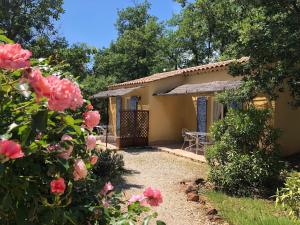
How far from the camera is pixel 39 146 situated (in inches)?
83.0

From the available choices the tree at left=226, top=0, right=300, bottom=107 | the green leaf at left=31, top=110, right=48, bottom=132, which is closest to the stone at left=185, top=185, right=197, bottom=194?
the tree at left=226, top=0, right=300, bottom=107

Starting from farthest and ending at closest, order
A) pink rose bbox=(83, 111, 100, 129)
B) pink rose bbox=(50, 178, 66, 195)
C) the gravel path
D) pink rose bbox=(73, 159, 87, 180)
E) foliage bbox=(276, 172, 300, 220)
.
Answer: the gravel path < foliage bbox=(276, 172, 300, 220) < pink rose bbox=(83, 111, 100, 129) < pink rose bbox=(73, 159, 87, 180) < pink rose bbox=(50, 178, 66, 195)

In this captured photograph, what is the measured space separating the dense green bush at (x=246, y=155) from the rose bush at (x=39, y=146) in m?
7.44

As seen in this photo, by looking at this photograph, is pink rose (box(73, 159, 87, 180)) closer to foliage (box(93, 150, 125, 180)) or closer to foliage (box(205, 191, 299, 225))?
foliage (box(205, 191, 299, 225))

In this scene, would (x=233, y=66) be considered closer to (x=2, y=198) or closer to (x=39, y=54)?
(x=39, y=54)

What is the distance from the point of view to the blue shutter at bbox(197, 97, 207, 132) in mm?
17609

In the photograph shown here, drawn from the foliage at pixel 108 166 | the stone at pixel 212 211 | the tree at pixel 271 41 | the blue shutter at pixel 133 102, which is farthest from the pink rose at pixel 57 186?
the blue shutter at pixel 133 102

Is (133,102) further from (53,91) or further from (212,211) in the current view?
(53,91)

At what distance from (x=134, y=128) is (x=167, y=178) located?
25.9ft

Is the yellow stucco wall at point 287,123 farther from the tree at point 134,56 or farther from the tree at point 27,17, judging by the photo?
the tree at point 134,56

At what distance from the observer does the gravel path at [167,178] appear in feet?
26.3

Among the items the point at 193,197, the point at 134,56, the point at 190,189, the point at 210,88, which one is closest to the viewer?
the point at 193,197

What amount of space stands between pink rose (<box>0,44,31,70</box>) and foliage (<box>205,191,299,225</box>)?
5.87 m

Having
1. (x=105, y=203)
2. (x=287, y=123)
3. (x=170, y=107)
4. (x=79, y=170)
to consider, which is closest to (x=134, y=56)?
(x=170, y=107)
